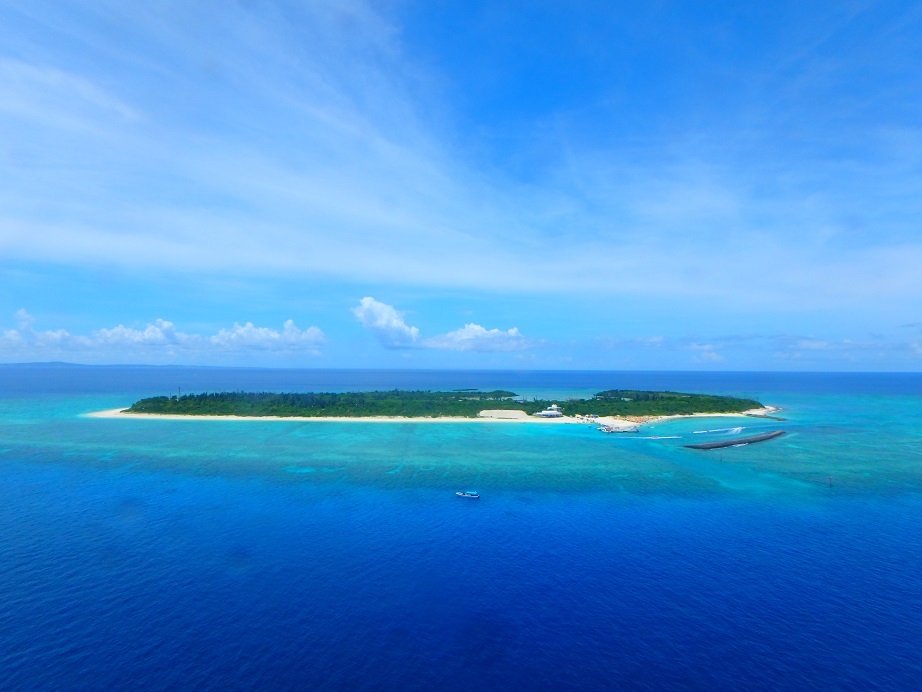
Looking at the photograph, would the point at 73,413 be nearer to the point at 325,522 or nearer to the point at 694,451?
the point at 325,522

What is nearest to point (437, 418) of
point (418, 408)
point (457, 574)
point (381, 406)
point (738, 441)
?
point (418, 408)

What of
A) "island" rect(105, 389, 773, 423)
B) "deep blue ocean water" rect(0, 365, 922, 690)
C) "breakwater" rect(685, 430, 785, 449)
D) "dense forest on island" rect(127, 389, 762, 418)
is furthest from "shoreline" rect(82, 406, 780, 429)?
"deep blue ocean water" rect(0, 365, 922, 690)

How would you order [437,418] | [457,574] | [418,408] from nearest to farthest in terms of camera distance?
1. [457,574]
2. [437,418]
3. [418,408]

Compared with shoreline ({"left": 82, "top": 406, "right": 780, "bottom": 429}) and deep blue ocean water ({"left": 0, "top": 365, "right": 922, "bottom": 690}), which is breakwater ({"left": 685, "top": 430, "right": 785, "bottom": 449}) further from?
shoreline ({"left": 82, "top": 406, "right": 780, "bottom": 429})

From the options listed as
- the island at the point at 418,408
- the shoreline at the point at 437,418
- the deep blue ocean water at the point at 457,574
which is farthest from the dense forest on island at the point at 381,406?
the deep blue ocean water at the point at 457,574

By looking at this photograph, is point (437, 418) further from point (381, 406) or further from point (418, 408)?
point (381, 406)

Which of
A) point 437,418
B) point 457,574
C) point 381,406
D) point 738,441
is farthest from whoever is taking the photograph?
point 381,406
